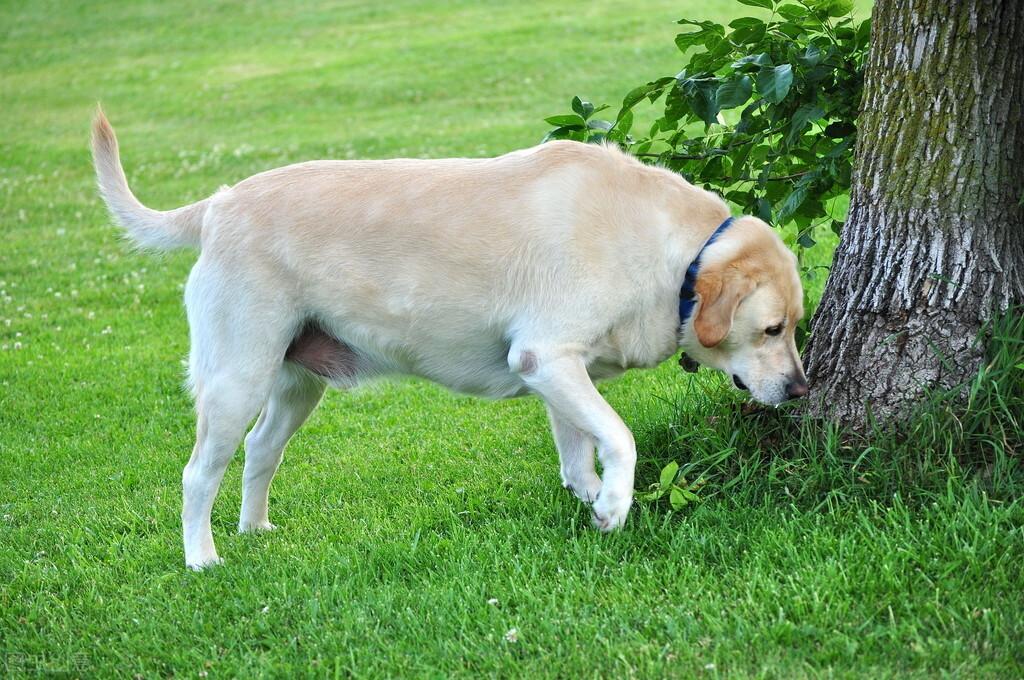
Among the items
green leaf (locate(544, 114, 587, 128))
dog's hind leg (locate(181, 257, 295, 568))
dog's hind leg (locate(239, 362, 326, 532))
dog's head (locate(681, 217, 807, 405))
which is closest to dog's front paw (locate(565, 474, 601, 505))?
dog's head (locate(681, 217, 807, 405))

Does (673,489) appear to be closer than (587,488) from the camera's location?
Yes

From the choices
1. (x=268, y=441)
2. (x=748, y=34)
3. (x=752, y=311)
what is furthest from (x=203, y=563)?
(x=748, y=34)

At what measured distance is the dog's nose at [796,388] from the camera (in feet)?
14.1

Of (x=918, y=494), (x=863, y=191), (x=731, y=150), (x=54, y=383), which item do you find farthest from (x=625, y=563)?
(x=54, y=383)

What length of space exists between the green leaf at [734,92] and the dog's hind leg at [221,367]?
6.44ft

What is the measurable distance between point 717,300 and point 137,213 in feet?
8.38

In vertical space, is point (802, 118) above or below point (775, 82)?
below

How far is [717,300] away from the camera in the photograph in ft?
13.8

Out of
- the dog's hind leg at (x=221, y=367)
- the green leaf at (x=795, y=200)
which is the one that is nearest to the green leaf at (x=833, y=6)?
the green leaf at (x=795, y=200)

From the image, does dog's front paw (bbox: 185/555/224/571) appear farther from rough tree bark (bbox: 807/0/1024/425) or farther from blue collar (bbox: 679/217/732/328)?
rough tree bark (bbox: 807/0/1024/425)

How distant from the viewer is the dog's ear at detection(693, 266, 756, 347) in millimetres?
4172

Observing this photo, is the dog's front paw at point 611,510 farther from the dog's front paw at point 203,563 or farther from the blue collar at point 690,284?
the dog's front paw at point 203,563

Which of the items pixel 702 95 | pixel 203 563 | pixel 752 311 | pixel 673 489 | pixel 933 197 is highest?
pixel 702 95

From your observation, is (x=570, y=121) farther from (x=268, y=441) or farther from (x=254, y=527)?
(x=254, y=527)
